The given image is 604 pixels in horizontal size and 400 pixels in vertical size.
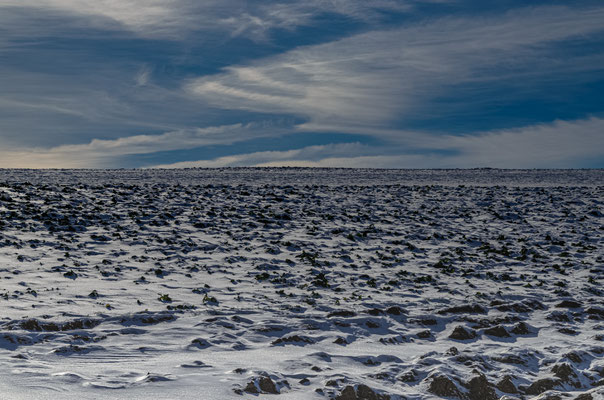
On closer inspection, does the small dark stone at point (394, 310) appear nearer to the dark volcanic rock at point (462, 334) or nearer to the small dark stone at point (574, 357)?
the dark volcanic rock at point (462, 334)

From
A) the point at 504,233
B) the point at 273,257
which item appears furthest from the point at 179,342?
the point at 504,233

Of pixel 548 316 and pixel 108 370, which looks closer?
pixel 108 370

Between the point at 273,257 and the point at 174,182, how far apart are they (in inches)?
683

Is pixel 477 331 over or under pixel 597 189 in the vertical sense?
under

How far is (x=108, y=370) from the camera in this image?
654cm

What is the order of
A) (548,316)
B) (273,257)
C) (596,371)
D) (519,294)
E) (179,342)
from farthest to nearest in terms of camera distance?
1. (273,257)
2. (519,294)
3. (548,316)
4. (179,342)
5. (596,371)

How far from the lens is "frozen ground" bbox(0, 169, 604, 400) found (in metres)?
6.51

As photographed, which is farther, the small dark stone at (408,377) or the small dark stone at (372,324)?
the small dark stone at (372,324)

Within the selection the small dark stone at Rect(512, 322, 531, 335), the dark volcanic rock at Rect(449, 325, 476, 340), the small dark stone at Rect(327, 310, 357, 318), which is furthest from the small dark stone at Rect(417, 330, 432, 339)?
the small dark stone at Rect(512, 322, 531, 335)

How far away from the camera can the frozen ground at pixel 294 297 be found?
21.4 feet

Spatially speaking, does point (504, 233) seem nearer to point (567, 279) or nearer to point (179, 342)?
point (567, 279)

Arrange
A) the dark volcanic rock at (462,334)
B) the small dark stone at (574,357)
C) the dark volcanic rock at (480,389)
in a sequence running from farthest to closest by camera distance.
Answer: the dark volcanic rock at (462,334) < the small dark stone at (574,357) < the dark volcanic rock at (480,389)

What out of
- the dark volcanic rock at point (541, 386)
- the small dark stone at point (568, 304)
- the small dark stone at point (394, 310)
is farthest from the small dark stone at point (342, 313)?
the small dark stone at point (568, 304)

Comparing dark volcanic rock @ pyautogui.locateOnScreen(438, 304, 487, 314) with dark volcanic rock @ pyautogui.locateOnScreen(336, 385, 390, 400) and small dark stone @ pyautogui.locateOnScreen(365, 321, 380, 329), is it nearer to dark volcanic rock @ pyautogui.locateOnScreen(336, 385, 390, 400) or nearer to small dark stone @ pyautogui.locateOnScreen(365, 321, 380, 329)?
small dark stone @ pyautogui.locateOnScreen(365, 321, 380, 329)
